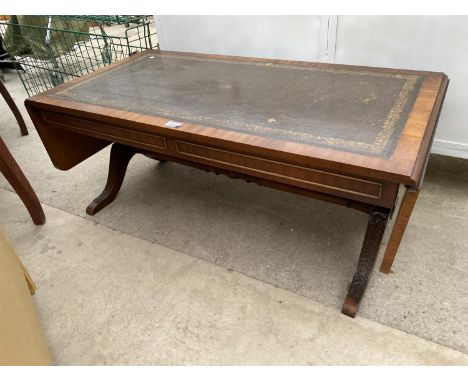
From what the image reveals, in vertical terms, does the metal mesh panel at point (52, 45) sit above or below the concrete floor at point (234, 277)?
above

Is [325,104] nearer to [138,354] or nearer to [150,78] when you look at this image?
[150,78]

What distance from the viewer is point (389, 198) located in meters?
0.89

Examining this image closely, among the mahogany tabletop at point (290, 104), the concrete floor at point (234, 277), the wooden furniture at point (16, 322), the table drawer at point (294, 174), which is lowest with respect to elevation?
the concrete floor at point (234, 277)

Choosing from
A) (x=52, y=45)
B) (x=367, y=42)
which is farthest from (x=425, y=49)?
(x=52, y=45)

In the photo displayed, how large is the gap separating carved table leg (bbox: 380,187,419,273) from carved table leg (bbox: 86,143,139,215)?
3.79 ft

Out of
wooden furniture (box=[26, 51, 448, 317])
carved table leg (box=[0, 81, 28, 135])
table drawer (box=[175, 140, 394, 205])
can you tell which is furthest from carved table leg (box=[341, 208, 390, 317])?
carved table leg (box=[0, 81, 28, 135])

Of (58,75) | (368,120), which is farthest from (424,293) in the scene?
(58,75)

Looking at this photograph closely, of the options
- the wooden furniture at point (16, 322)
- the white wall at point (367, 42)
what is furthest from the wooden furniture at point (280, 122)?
the wooden furniture at point (16, 322)

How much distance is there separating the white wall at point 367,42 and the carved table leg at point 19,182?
112 cm

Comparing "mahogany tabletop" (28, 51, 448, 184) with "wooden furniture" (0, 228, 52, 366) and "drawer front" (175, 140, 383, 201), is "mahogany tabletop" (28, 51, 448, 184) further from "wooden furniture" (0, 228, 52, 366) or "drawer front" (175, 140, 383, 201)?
"wooden furniture" (0, 228, 52, 366)

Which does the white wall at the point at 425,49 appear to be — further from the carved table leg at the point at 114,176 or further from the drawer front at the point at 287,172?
the carved table leg at the point at 114,176

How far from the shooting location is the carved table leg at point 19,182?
59.3 inches

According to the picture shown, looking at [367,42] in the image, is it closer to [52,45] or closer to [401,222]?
[401,222]

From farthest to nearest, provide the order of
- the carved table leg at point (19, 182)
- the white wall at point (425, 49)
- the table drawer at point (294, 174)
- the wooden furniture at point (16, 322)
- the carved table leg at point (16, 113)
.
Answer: the carved table leg at point (16, 113), the carved table leg at point (19, 182), the white wall at point (425, 49), the table drawer at point (294, 174), the wooden furniture at point (16, 322)
